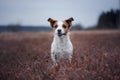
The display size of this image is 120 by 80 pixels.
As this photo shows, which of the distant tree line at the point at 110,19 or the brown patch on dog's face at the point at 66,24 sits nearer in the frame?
the brown patch on dog's face at the point at 66,24

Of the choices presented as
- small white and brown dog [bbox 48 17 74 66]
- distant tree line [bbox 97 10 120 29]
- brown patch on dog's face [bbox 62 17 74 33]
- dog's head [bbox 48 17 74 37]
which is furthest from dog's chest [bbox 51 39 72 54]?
distant tree line [bbox 97 10 120 29]

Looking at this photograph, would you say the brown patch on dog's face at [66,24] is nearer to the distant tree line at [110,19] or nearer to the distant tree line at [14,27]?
the distant tree line at [110,19]

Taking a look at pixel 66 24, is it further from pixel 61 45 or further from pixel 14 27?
pixel 14 27

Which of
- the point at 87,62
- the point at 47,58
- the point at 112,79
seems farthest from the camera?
the point at 47,58

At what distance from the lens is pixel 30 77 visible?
7090 millimetres

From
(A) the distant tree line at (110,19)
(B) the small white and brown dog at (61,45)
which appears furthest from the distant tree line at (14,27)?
(B) the small white and brown dog at (61,45)

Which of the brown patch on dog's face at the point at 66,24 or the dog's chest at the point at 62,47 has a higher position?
the brown patch on dog's face at the point at 66,24

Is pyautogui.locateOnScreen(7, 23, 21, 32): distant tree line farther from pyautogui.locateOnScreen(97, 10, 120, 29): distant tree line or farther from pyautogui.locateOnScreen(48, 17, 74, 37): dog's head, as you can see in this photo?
pyautogui.locateOnScreen(48, 17, 74, 37): dog's head

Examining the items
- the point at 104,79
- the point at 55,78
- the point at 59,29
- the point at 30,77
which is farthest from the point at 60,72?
the point at 59,29

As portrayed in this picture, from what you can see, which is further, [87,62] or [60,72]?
[87,62]

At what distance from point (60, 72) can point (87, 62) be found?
3.69 ft

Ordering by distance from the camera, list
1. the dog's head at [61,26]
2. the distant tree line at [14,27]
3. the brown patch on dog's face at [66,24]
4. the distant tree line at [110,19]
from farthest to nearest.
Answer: the distant tree line at [14,27]
the distant tree line at [110,19]
the brown patch on dog's face at [66,24]
the dog's head at [61,26]

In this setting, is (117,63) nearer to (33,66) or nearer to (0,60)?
(33,66)

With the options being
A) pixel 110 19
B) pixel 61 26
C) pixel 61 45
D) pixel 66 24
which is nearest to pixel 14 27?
pixel 110 19
